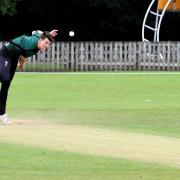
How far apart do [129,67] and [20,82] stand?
427 inches

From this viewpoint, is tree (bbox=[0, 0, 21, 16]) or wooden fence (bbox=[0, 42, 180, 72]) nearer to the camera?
wooden fence (bbox=[0, 42, 180, 72])

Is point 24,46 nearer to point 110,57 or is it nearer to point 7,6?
point 110,57

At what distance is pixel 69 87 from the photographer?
26.7 m

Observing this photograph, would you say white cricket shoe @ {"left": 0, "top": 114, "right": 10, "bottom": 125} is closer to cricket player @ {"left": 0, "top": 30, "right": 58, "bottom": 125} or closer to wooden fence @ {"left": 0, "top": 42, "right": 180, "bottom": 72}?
cricket player @ {"left": 0, "top": 30, "right": 58, "bottom": 125}

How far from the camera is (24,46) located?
14578 millimetres

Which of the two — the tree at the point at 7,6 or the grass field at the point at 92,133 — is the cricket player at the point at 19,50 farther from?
the tree at the point at 7,6

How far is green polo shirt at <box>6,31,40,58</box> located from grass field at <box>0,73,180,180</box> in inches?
54.0

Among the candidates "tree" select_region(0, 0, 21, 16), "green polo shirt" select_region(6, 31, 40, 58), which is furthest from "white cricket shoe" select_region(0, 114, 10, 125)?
"tree" select_region(0, 0, 21, 16)

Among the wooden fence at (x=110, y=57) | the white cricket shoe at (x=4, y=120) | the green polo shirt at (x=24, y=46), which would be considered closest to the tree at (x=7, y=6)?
the wooden fence at (x=110, y=57)

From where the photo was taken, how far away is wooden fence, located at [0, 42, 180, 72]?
38500mm

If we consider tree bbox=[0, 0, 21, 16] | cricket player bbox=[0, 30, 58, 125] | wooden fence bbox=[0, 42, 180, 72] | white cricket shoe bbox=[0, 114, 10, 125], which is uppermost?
cricket player bbox=[0, 30, 58, 125]

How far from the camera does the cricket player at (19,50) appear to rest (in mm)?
14453

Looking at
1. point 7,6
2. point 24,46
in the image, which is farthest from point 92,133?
point 7,6

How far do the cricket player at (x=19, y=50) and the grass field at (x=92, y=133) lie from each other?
3.15 ft
